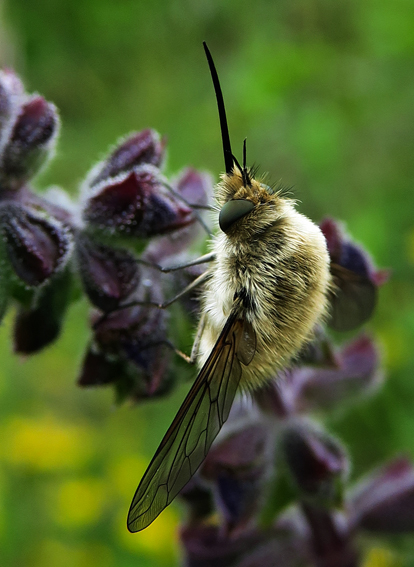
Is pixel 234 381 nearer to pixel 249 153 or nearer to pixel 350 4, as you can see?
pixel 249 153

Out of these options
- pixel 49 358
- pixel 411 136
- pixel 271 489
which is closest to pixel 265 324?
pixel 271 489

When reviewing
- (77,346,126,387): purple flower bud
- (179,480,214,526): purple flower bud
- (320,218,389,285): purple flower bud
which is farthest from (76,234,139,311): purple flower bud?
(179,480,214,526): purple flower bud

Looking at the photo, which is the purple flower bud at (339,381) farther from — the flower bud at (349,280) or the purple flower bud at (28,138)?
the purple flower bud at (28,138)

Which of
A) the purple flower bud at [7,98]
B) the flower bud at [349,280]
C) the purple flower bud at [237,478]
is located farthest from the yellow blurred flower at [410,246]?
the purple flower bud at [7,98]

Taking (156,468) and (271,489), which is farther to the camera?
(271,489)

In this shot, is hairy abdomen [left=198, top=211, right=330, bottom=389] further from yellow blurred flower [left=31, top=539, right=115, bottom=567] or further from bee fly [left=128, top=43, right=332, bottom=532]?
yellow blurred flower [left=31, top=539, right=115, bottom=567]

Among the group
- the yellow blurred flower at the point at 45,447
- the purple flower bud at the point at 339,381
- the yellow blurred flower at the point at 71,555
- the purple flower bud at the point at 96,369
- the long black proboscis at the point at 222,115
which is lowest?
the yellow blurred flower at the point at 71,555
